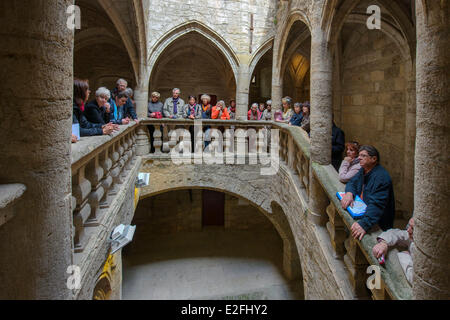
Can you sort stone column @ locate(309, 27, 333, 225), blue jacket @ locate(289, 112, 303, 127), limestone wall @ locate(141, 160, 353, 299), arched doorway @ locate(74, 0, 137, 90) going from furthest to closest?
1. arched doorway @ locate(74, 0, 137, 90)
2. blue jacket @ locate(289, 112, 303, 127)
3. stone column @ locate(309, 27, 333, 225)
4. limestone wall @ locate(141, 160, 353, 299)

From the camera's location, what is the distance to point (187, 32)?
898cm

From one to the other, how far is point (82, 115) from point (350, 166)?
297 centimetres

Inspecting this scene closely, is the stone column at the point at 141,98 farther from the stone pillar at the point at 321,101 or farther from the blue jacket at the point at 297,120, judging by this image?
the stone pillar at the point at 321,101

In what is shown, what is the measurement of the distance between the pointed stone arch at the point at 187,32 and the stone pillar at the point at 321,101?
5.77 metres

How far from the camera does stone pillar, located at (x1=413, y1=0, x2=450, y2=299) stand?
1526 millimetres

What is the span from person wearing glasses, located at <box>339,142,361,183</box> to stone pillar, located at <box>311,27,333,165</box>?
0.36 metres

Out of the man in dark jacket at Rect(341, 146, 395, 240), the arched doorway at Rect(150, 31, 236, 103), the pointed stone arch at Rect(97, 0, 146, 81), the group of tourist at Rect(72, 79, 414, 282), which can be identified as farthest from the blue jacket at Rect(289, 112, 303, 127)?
the arched doorway at Rect(150, 31, 236, 103)

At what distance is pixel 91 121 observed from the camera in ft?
11.0

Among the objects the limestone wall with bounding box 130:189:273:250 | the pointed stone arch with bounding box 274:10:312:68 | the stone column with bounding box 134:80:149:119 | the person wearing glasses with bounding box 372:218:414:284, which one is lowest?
the limestone wall with bounding box 130:189:273:250

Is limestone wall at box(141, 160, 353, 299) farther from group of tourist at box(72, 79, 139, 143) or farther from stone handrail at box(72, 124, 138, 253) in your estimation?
stone handrail at box(72, 124, 138, 253)

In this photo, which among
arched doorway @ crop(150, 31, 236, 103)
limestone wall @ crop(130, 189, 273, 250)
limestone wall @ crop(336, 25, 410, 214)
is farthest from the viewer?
arched doorway @ crop(150, 31, 236, 103)

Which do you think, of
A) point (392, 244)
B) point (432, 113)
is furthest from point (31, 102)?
point (392, 244)

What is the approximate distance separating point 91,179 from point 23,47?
148cm

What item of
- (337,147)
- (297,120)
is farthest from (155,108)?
(337,147)
